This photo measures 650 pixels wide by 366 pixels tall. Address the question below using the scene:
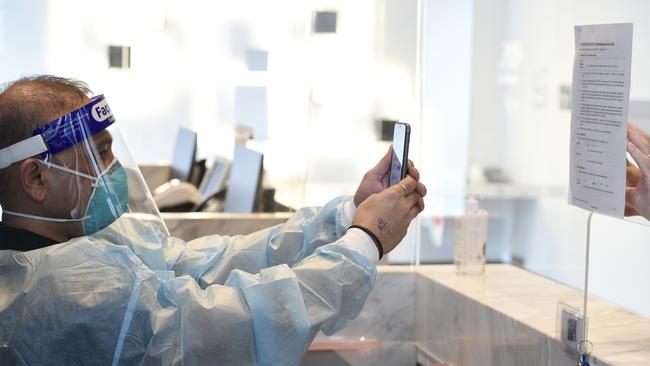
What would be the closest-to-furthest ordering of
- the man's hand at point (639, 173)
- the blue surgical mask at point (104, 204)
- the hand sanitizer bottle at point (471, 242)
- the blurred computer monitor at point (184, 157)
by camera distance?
the man's hand at point (639, 173) → the blue surgical mask at point (104, 204) → the hand sanitizer bottle at point (471, 242) → the blurred computer monitor at point (184, 157)

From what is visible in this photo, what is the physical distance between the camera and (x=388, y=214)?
149 centimetres

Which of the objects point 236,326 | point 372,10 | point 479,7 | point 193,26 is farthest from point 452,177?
point 236,326

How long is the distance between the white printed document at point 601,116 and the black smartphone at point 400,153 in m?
0.27

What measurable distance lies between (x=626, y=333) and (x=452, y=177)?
330 cm

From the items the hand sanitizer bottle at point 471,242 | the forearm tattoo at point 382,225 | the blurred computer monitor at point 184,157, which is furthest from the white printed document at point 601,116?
the blurred computer monitor at point 184,157

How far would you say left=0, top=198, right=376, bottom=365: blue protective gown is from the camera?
141 centimetres

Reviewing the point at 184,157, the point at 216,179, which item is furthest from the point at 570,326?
the point at 184,157

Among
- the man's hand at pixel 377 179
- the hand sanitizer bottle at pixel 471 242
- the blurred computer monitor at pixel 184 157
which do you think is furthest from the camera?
the blurred computer monitor at pixel 184 157

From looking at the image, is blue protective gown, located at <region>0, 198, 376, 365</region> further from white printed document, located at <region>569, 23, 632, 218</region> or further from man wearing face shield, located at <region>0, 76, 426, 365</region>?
white printed document, located at <region>569, 23, 632, 218</region>

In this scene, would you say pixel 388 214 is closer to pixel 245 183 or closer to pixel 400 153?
pixel 400 153

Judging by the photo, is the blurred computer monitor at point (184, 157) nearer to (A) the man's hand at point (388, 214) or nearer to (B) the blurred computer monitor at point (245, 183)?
(B) the blurred computer monitor at point (245, 183)

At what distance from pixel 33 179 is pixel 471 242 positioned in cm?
98

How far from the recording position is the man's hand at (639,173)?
1333 mm

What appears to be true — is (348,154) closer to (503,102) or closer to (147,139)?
(503,102)
